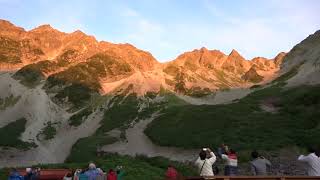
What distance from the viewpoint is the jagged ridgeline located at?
285 feet

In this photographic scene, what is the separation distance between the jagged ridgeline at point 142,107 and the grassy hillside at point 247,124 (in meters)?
0.18

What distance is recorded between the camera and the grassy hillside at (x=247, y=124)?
7462 cm

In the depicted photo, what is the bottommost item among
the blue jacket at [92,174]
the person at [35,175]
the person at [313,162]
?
the person at [35,175]

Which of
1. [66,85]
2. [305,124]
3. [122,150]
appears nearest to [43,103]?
[66,85]

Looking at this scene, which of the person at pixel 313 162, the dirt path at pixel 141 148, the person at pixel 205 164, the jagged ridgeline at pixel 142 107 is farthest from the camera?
the jagged ridgeline at pixel 142 107

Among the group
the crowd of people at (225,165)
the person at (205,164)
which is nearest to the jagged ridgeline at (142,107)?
the crowd of people at (225,165)

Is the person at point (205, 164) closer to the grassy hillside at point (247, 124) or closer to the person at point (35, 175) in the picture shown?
the person at point (35, 175)

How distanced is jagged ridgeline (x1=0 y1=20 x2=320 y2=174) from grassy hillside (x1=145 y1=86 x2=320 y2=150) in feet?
0.59

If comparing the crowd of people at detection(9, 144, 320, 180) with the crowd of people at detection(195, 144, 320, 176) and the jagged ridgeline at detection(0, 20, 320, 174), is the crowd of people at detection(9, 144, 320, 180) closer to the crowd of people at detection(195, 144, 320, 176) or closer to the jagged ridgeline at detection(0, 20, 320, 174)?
the crowd of people at detection(195, 144, 320, 176)

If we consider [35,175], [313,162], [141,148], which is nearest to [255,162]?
[313,162]

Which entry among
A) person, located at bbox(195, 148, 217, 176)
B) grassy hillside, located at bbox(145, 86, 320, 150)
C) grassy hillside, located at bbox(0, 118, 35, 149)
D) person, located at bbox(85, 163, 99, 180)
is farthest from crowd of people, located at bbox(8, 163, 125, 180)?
grassy hillside, located at bbox(0, 118, 35, 149)

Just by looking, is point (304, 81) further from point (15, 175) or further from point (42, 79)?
point (15, 175)

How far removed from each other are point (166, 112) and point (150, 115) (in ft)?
18.1

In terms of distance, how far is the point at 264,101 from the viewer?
117 meters
